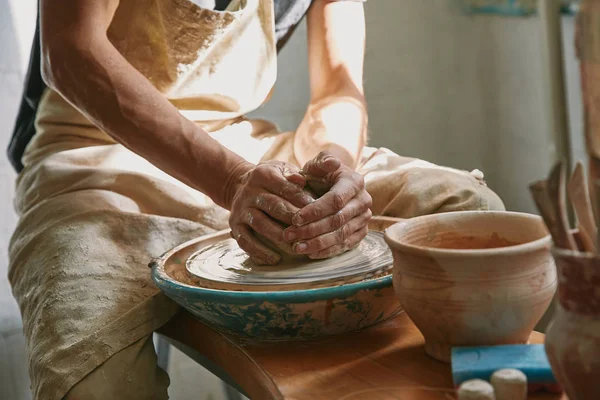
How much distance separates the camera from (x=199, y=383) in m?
2.34

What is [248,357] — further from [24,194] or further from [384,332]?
[24,194]

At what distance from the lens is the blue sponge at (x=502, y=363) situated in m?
0.64

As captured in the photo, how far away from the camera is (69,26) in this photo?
125 centimetres

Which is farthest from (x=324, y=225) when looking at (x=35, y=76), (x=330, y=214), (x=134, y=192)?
(x=35, y=76)

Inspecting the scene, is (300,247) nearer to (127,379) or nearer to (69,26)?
(127,379)

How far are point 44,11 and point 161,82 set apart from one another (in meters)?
0.31

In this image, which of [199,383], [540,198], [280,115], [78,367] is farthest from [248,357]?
[280,115]

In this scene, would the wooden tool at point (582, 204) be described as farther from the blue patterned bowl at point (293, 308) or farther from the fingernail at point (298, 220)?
the fingernail at point (298, 220)

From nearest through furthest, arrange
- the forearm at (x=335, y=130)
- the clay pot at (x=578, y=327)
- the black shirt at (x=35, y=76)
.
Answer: the clay pot at (x=578, y=327) → the forearm at (x=335, y=130) → the black shirt at (x=35, y=76)

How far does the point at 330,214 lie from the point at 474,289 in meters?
0.33

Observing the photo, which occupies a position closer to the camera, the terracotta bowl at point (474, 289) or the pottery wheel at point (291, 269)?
the terracotta bowl at point (474, 289)

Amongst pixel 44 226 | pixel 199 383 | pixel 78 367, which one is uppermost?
pixel 44 226

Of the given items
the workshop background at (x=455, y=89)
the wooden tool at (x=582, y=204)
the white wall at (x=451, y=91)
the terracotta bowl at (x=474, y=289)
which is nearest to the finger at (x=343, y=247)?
the terracotta bowl at (x=474, y=289)

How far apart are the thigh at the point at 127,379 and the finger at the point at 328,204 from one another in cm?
33
